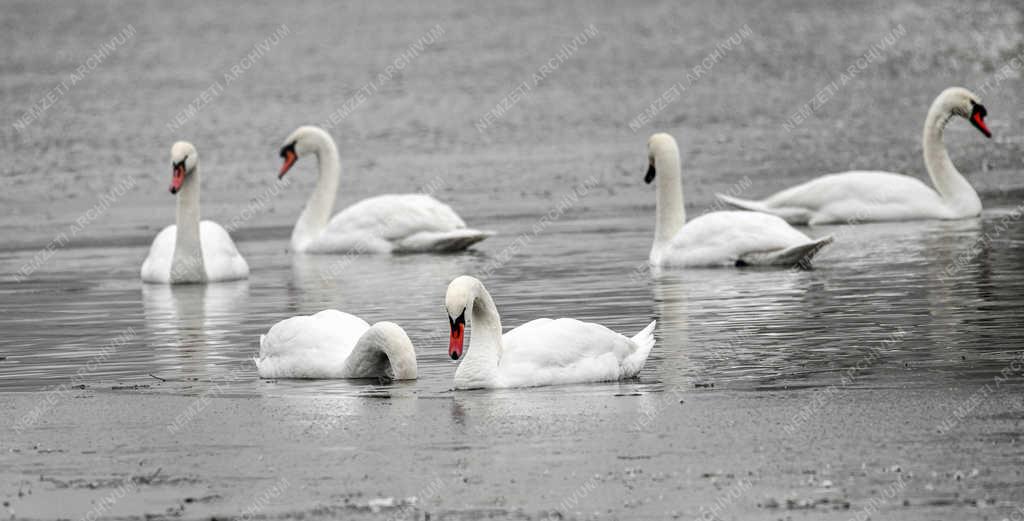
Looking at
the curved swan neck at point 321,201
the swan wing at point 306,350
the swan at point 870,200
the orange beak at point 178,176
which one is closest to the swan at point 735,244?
the swan at point 870,200

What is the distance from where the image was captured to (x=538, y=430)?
401 inches

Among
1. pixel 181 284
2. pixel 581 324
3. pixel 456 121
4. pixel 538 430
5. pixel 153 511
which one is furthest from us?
pixel 456 121

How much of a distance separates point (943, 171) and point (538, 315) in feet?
26.1

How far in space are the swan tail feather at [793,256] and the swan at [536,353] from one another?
18.1ft

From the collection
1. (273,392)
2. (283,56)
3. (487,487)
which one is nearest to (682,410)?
(487,487)

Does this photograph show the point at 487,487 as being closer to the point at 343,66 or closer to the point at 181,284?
the point at 181,284

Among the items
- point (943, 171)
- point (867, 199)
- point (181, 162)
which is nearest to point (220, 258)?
point (181, 162)

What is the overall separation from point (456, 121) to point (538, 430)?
25427mm

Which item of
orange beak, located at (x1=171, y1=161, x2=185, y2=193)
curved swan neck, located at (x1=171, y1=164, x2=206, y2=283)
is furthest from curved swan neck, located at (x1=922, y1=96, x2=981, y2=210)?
orange beak, located at (x1=171, y1=161, x2=185, y2=193)

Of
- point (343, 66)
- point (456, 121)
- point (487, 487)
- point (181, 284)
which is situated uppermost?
point (343, 66)

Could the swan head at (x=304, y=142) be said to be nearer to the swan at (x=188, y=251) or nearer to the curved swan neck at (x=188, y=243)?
the swan at (x=188, y=251)

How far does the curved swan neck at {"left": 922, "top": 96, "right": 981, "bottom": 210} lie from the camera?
20656 millimetres

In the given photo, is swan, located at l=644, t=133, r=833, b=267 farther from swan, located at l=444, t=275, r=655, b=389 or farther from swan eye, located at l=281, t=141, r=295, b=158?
swan eye, located at l=281, t=141, r=295, b=158

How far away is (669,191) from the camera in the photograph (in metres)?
18.6
